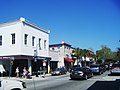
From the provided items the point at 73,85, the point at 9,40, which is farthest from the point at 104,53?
the point at 73,85

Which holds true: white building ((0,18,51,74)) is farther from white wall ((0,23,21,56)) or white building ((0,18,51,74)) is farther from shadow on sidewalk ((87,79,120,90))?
shadow on sidewalk ((87,79,120,90))

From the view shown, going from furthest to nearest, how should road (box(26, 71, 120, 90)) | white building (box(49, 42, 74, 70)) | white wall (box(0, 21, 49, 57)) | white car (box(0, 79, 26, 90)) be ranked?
white building (box(49, 42, 74, 70))
white wall (box(0, 21, 49, 57))
road (box(26, 71, 120, 90))
white car (box(0, 79, 26, 90))

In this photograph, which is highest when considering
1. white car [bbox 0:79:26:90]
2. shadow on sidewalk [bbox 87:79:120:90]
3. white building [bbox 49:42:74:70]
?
white building [bbox 49:42:74:70]

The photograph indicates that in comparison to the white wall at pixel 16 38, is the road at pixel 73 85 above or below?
below

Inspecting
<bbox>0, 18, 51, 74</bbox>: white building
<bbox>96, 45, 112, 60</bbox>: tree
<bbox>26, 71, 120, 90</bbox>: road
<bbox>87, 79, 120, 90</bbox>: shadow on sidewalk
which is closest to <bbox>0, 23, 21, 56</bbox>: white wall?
<bbox>0, 18, 51, 74</bbox>: white building

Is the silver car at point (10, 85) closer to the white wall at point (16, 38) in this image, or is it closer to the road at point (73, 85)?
the road at point (73, 85)

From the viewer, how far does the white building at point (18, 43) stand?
38.7 m

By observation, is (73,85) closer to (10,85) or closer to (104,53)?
(10,85)

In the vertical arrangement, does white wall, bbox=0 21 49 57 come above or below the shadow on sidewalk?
above

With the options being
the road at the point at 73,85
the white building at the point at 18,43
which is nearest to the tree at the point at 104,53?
the white building at the point at 18,43

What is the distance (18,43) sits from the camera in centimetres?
3866

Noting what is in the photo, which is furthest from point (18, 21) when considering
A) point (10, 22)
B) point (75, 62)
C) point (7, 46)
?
point (75, 62)

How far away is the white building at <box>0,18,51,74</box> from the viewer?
38.7m

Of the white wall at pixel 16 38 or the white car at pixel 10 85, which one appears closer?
the white car at pixel 10 85
